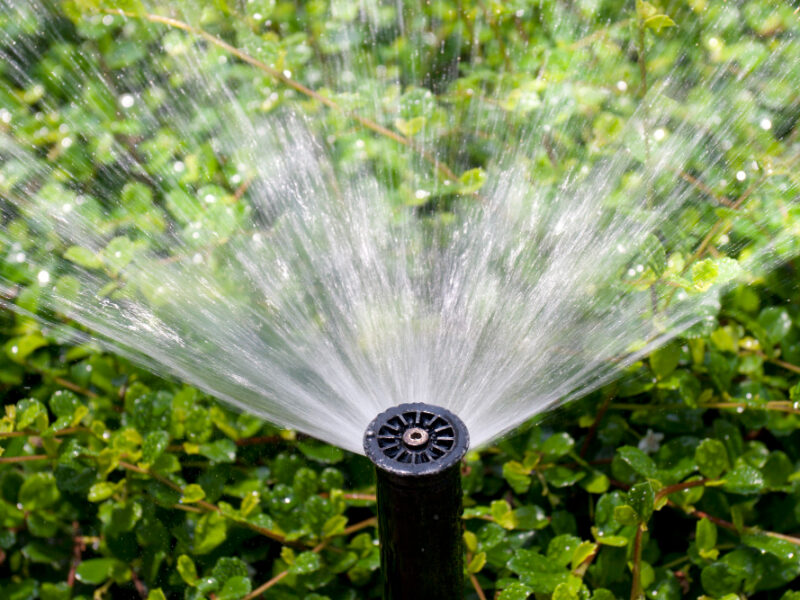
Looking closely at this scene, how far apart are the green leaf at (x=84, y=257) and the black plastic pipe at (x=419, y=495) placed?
78 centimetres

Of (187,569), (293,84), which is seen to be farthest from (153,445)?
(293,84)

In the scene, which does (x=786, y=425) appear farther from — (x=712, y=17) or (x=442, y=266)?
(x=712, y=17)

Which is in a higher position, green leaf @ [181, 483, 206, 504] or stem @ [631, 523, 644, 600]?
green leaf @ [181, 483, 206, 504]

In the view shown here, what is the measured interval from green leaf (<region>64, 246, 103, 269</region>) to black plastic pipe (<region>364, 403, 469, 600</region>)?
78cm

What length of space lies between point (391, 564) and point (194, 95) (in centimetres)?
122

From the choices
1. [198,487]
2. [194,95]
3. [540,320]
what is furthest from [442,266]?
[194,95]

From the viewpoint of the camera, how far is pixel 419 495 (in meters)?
1.02

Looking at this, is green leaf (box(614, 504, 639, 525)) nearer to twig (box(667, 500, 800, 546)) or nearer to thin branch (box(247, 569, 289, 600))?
twig (box(667, 500, 800, 546))

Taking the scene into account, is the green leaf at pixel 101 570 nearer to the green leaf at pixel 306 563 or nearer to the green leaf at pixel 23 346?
the green leaf at pixel 306 563

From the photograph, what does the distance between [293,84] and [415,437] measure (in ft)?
3.33

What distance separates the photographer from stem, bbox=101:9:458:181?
1763 millimetres

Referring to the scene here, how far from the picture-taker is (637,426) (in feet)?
5.66

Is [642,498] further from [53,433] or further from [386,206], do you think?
[53,433]

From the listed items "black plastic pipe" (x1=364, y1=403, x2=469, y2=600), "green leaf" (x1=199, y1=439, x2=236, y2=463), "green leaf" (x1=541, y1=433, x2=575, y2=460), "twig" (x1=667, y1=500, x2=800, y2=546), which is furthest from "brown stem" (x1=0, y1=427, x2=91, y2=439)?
"twig" (x1=667, y1=500, x2=800, y2=546)
